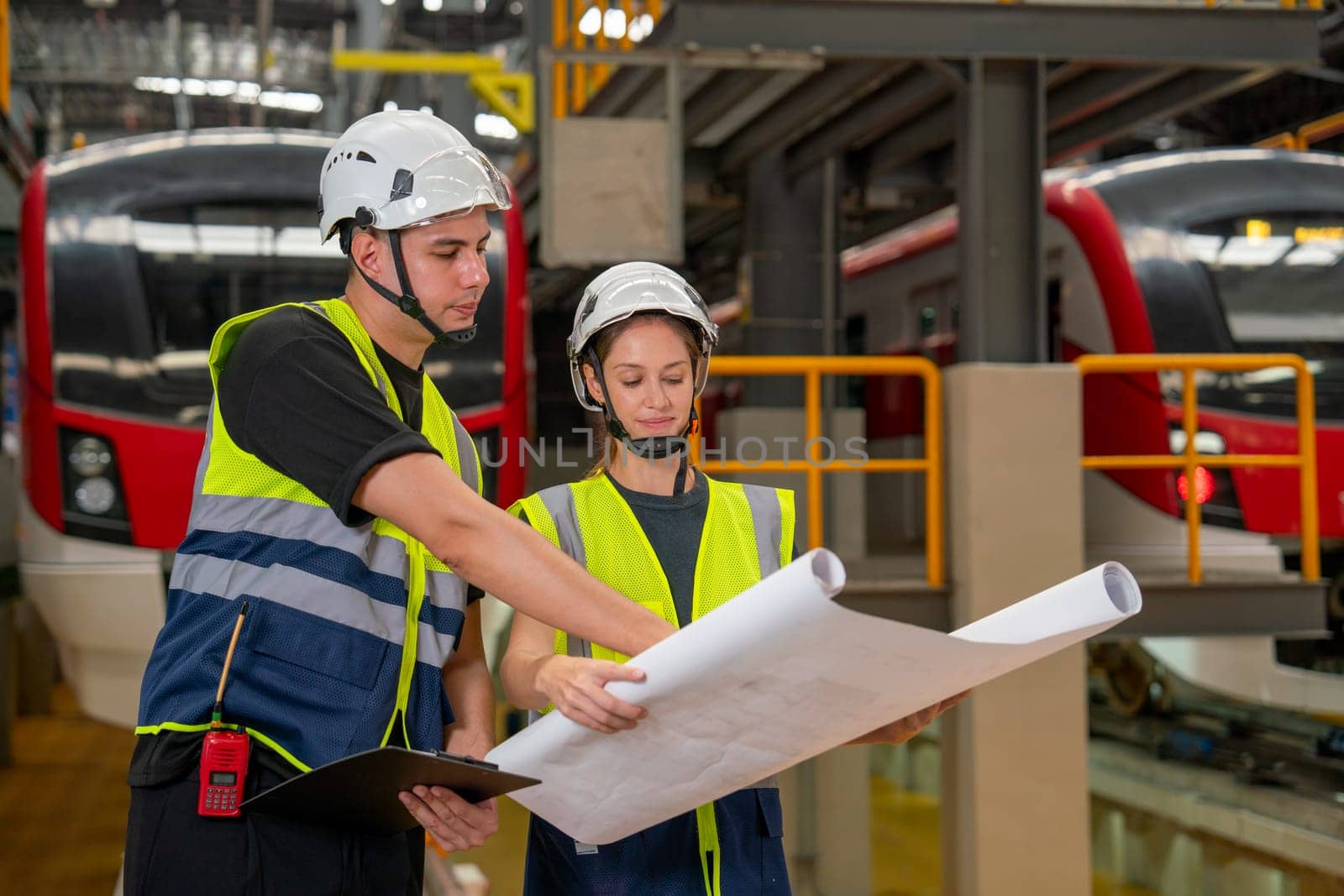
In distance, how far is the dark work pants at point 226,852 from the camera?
1.71 meters

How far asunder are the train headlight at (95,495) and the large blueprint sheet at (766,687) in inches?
179

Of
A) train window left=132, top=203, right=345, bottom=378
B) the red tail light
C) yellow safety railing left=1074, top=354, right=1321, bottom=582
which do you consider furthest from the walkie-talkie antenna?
the red tail light

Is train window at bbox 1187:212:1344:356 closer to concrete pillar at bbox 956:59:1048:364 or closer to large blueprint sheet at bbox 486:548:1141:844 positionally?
concrete pillar at bbox 956:59:1048:364

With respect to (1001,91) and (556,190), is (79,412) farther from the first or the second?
(1001,91)

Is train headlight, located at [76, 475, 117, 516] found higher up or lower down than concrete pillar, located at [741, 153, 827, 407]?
lower down

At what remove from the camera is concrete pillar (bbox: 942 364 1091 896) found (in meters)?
5.46

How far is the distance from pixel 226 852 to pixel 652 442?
83 centimetres

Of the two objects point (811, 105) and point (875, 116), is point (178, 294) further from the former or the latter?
point (875, 116)

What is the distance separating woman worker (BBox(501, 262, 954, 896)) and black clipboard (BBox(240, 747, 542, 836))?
0.94 feet

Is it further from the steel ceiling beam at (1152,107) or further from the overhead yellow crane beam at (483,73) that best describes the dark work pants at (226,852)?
the overhead yellow crane beam at (483,73)

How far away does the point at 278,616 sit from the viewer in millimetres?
1701

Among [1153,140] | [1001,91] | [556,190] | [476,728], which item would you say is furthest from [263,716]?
[1153,140]

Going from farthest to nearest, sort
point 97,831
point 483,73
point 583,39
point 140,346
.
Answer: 1. point 97,831
2. point 483,73
3. point 583,39
4. point 140,346

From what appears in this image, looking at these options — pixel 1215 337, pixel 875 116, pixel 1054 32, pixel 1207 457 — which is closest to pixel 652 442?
pixel 1054 32
